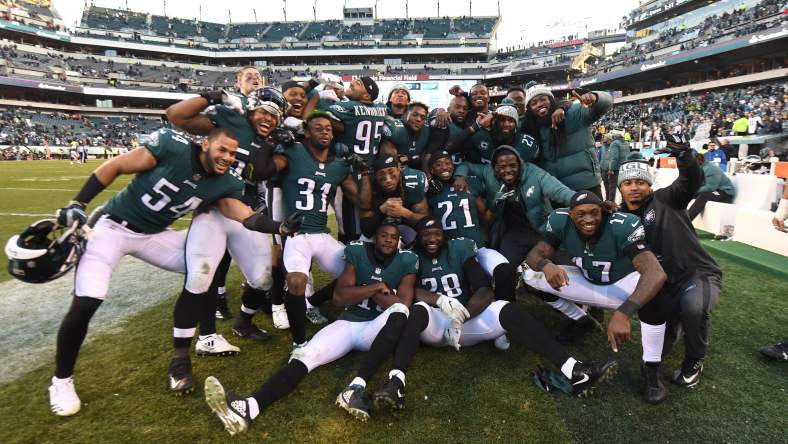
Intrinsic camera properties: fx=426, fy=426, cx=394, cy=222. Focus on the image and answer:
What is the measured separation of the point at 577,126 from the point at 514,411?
344 cm

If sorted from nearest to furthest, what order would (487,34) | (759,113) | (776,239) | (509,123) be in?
(509,123) → (776,239) → (759,113) → (487,34)

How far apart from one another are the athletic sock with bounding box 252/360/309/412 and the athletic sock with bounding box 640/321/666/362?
2.45 meters

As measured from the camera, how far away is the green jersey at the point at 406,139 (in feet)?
16.2

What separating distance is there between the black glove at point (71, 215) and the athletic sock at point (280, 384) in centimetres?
157

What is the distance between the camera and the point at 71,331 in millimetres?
2824

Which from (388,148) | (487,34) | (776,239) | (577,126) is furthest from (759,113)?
(487,34)

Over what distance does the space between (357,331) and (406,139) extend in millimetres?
2569

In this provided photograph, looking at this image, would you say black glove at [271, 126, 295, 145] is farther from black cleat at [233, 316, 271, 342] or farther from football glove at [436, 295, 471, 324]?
football glove at [436, 295, 471, 324]

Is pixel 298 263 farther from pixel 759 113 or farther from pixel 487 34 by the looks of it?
pixel 487 34

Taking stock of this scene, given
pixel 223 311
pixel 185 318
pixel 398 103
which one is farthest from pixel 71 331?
pixel 398 103

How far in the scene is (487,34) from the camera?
6159cm

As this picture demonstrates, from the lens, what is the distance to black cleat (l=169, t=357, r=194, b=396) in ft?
9.88

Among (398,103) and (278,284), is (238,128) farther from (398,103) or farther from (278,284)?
(398,103)

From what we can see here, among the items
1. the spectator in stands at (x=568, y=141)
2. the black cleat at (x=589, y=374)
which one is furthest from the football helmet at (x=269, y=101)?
the black cleat at (x=589, y=374)
